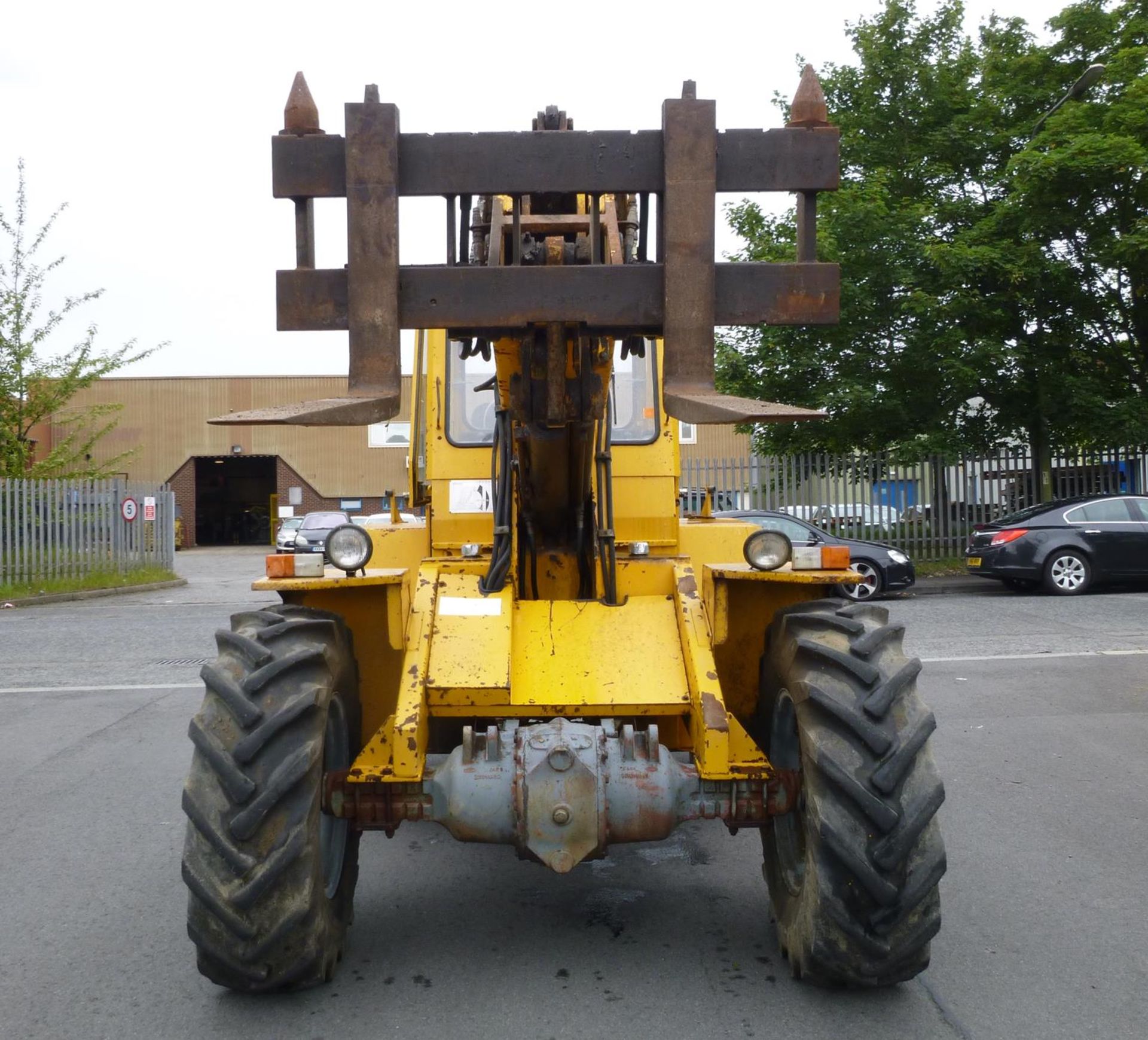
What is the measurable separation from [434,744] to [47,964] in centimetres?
162

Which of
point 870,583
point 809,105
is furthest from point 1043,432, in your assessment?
point 809,105

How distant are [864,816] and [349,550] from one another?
2.04 metres

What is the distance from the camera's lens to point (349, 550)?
13.8ft

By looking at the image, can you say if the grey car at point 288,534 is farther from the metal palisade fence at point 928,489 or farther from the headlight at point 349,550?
the headlight at point 349,550

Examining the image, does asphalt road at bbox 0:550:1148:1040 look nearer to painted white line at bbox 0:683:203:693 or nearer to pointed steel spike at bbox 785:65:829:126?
painted white line at bbox 0:683:203:693

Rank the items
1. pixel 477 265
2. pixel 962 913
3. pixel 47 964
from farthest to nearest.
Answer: pixel 962 913, pixel 47 964, pixel 477 265

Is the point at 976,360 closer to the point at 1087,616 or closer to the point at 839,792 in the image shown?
the point at 1087,616

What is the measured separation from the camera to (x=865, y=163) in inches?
856

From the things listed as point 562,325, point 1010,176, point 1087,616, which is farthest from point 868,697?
point 1010,176

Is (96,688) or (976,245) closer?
(96,688)

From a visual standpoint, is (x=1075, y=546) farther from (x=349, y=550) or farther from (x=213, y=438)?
(x=213, y=438)

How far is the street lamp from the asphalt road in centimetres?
1349

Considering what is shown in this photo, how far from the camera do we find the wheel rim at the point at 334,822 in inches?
163

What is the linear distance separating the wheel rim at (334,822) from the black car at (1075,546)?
14836 mm
